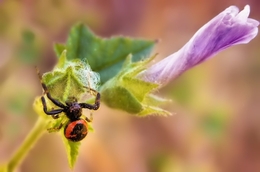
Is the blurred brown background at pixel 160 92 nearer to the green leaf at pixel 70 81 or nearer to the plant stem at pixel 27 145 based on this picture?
the plant stem at pixel 27 145

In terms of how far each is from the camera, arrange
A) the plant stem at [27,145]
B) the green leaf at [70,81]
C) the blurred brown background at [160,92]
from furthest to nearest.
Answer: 1. the blurred brown background at [160,92]
2. the plant stem at [27,145]
3. the green leaf at [70,81]

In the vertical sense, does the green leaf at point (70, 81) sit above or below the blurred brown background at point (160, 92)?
below

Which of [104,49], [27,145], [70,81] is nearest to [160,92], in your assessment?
[104,49]

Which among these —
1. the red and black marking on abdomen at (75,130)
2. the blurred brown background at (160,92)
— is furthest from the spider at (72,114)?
the blurred brown background at (160,92)

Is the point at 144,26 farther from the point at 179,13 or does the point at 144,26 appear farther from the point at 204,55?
the point at 204,55

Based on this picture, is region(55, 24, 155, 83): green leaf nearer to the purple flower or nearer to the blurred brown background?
the purple flower

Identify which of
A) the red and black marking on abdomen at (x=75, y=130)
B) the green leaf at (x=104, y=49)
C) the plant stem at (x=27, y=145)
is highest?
the green leaf at (x=104, y=49)

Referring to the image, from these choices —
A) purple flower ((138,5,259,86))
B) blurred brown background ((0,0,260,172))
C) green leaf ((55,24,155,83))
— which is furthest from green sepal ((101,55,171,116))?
blurred brown background ((0,0,260,172))
